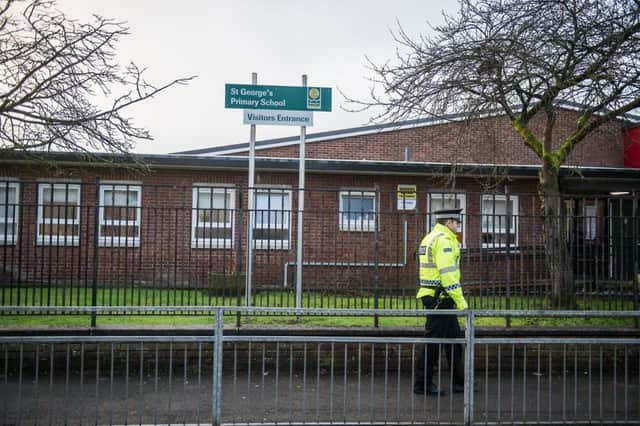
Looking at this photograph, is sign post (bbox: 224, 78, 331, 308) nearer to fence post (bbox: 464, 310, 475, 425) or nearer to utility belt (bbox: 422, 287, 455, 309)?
utility belt (bbox: 422, 287, 455, 309)

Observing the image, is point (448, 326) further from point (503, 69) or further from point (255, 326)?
point (503, 69)

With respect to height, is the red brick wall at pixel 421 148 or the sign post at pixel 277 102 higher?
the red brick wall at pixel 421 148

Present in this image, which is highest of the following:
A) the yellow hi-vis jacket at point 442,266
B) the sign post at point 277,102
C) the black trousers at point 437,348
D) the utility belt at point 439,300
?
the sign post at point 277,102

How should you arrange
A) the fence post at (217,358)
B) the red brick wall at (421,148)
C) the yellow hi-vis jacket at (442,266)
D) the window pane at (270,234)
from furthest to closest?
the red brick wall at (421,148)
the window pane at (270,234)
the yellow hi-vis jacket at (442,266)
the fence post at (217,358)

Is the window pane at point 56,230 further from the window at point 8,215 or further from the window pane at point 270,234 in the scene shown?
the window pane at point 270,234

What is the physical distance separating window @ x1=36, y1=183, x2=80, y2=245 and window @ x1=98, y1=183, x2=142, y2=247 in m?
0.45

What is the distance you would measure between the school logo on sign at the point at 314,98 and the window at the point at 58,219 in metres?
3.69

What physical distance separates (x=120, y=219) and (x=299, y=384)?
376cm

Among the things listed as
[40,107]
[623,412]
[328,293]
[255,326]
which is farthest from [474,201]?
[40,107]

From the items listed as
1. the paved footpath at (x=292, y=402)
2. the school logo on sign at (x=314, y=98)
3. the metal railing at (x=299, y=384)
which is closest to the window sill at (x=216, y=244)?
the metal railing at (x=299, y=384)

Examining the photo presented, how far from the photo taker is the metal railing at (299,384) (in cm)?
546

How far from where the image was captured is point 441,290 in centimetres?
712

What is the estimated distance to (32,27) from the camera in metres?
7.56

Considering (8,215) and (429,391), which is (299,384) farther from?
(8,215)
